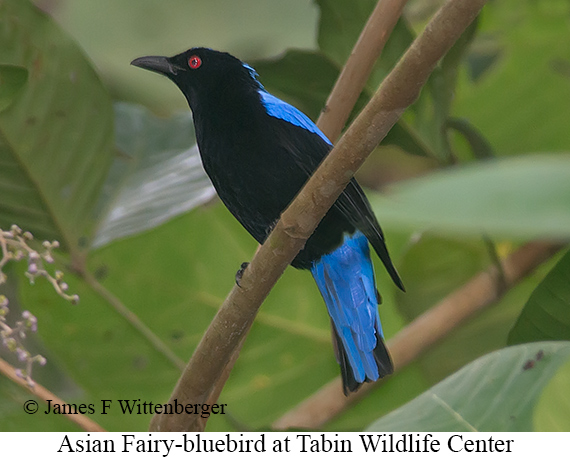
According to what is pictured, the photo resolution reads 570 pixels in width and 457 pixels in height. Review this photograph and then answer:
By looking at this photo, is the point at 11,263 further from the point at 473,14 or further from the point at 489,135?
the point at 489,135

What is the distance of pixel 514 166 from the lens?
33 cm

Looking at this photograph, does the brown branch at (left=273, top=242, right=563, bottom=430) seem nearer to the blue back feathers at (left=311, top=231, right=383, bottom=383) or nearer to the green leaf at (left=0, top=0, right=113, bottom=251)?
the blue back feathers at (left=311, top=231, right=383, bottom=383)

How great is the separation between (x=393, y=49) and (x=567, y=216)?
173 cm

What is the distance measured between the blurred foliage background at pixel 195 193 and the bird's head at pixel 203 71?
115 millimetres

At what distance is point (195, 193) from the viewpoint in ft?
6.31

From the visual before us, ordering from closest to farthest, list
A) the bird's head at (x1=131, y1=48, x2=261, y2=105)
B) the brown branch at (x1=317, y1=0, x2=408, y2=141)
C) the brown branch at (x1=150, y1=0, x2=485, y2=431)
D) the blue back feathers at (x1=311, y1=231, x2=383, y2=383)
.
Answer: the brown branch at (x1=150, y1=0, x2=485, y2=431)
the brown branch at (x1=317, y1=0, x2=408, y2=141)
the blue back feathers at (x1=311, y1=231, x2=383, y2=383)
the bird's head at (x1=131, y1=48, x2=261, y2=105)

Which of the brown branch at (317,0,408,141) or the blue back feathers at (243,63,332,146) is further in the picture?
the blue back feathers at (243,63,332,146)

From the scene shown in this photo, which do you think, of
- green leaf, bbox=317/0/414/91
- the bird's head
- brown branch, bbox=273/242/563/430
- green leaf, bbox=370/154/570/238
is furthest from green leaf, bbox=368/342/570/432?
the bird's head

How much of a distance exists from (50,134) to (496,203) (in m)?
1.72

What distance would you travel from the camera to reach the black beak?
215 cm

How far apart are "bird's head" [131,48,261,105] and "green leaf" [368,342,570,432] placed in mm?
1184

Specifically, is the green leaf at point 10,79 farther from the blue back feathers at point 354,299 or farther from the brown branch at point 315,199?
the blue back feathers at point 354,299
